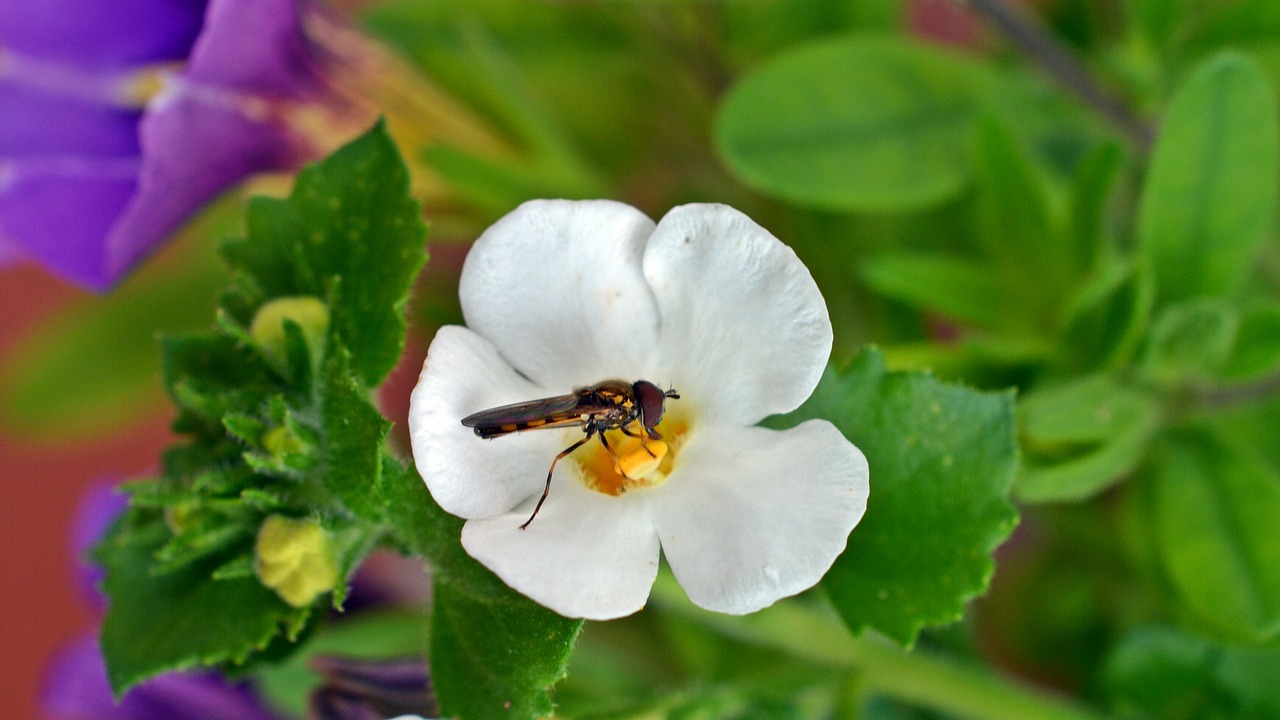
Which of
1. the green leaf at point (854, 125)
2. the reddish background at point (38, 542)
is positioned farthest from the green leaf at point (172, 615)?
the reddish background at point (38, 542)

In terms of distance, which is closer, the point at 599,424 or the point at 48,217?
the point at 599,424

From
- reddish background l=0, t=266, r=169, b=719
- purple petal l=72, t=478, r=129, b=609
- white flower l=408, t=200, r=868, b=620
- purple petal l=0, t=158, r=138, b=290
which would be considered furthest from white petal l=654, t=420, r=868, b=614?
reddish background l=0, t=266, r=169, b=719

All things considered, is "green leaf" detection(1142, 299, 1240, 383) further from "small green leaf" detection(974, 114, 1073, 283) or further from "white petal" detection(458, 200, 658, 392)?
"white petal" detection(458, 200, 658, 392)

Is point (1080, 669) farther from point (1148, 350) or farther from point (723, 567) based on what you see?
point (723, 567)

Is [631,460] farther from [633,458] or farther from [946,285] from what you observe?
[946,285]

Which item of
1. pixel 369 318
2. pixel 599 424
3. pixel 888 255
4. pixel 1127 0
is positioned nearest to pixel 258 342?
pixel 369 318

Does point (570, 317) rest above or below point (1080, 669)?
above
